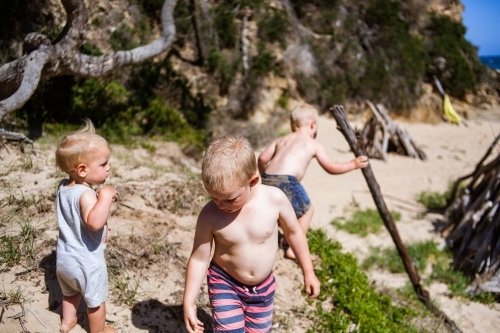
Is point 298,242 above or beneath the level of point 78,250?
above

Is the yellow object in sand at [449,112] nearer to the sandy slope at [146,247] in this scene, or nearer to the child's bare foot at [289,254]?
the sandy slope at [146,247]

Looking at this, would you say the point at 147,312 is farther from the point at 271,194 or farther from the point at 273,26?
the point at 273,26

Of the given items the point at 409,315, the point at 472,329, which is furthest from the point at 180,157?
the point at 472,329

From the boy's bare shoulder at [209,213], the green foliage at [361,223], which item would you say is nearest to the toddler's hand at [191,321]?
the boy's bare shoulder at [209,213]

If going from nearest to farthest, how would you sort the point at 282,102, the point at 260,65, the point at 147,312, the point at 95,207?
1. the point at 95,207
2. the point at 147,312
3. the point at 260,65
4. the point at 282,102

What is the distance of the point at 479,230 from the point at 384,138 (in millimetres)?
5006

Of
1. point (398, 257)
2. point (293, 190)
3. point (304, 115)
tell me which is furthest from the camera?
point (398, 257)

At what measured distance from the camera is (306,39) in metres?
13.2

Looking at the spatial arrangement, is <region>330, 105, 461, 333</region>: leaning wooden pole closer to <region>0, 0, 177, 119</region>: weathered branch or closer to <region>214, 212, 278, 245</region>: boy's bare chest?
<region>214, 212, 278, 245</region>: boy's bare chest

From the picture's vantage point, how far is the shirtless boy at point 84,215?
2049 millimetres

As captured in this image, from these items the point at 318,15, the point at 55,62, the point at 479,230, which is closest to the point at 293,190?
the point at 479,230

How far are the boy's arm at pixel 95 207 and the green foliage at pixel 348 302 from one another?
6.03 feet

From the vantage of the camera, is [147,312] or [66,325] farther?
[147,312]

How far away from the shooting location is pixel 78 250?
6.99ft
